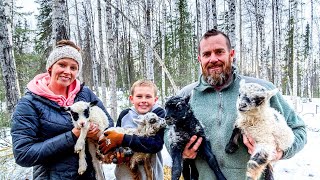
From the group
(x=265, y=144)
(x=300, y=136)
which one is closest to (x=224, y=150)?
(x=265, y=144)

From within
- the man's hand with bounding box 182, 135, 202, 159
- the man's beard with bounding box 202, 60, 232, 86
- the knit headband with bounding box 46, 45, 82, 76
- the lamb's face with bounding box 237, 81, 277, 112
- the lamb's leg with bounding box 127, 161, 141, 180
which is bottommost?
the lamb's leg with bounding box 127, 161, 141, 180

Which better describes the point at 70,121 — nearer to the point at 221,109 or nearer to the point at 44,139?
the point at 44,139

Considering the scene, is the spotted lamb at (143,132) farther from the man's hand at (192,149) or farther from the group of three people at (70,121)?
the man's hand at (192,149)

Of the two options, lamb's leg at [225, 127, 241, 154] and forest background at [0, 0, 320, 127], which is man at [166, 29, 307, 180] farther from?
forest background at [0, 0, 320, 127]

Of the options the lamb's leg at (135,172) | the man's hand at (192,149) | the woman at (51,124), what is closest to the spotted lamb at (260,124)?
the man's hand at (192,149)

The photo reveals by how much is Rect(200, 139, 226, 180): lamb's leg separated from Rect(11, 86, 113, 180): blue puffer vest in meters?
1.28

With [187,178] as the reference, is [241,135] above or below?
above

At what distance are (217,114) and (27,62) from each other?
56.8 feet

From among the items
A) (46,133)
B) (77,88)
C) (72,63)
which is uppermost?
(72,63)

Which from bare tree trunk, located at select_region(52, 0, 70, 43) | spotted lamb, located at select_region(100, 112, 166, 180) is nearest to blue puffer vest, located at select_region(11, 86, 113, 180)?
spotted lamb, located at select_region(100, 112, 166, 180)

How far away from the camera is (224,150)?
2.59 metres

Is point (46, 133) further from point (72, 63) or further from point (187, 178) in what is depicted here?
point (187, 178)

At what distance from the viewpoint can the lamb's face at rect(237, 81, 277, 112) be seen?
8.10ft

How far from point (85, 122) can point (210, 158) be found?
1.39 m
